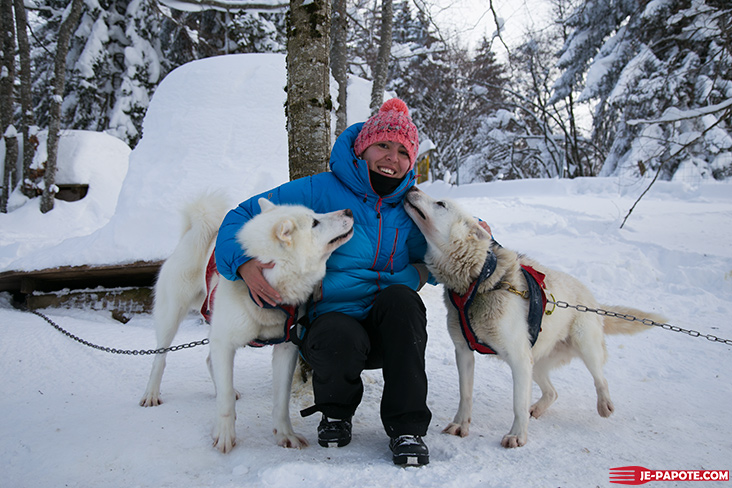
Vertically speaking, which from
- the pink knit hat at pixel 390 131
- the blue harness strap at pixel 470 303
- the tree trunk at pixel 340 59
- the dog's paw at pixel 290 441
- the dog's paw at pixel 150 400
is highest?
the tree trunk at pixel 340 59

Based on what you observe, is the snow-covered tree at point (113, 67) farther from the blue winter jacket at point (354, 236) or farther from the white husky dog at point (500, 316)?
the white husky dog at point (500, 316)

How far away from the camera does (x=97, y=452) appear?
6.33ft

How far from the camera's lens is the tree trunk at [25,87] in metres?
10.7

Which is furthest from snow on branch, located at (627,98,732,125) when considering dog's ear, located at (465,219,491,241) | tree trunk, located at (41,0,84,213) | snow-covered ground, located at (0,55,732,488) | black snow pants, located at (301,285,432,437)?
tree trunk, located at (41,0,84,213)

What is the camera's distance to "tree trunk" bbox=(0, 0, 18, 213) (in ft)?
34.8

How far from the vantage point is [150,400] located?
8.55 ft

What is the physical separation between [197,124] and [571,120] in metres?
15.8

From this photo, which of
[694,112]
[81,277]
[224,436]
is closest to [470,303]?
[224,436]

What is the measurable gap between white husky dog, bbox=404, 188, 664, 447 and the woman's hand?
3.03 ft

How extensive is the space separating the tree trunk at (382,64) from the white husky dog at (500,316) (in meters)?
4.81

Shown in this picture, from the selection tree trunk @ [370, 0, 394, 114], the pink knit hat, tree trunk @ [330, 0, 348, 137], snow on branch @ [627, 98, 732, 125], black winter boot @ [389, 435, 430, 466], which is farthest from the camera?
tree trunk @ [370, 0, 394, 114]

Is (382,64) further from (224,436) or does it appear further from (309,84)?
(224,436)

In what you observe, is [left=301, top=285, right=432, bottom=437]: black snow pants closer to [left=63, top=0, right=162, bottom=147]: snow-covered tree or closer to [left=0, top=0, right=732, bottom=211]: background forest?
[left=0, top=0, right=732, bottom=211]: background forest

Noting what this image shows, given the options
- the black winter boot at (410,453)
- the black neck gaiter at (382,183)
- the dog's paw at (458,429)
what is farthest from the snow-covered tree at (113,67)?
the black winter boot at (410,453)
